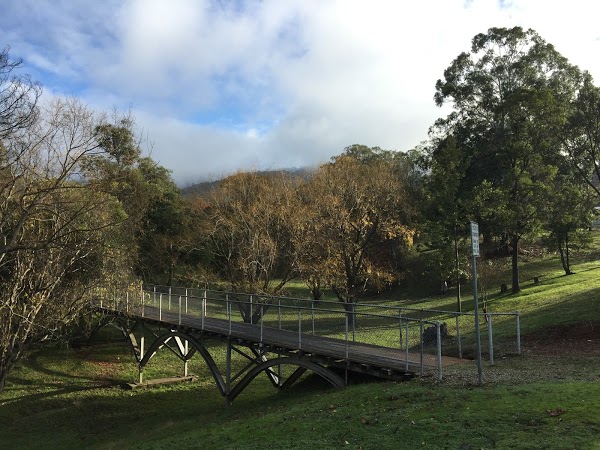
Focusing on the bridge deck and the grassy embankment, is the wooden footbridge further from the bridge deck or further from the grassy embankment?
the grassy embankment

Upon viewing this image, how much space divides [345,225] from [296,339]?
1423cm

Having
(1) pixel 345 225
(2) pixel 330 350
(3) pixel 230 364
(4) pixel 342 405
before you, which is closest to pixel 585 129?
(1) pixel 345 225

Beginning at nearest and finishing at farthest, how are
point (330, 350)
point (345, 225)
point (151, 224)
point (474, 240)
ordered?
1. point (474, 240)
2. point (330, 350)
3. point (345, 225)
4. point (151, 224)

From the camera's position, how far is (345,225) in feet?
95.5

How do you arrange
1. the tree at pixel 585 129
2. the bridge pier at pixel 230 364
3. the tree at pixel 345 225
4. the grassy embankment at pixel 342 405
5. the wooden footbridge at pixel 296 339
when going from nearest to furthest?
the grassy embankment at pixel 342 405
the wooden footbridge at pixel 296 339
the bridge pier at pixel 230 364
the tree at pixel 585 129
the tree at pixel 345 225

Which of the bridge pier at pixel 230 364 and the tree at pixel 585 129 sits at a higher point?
the tree at pixel 585 129

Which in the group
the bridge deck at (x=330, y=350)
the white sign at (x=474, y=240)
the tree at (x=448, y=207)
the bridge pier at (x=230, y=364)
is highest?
the tree at (x=448, y=207)

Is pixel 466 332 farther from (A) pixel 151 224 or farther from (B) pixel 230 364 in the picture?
(A) pixel 151 224

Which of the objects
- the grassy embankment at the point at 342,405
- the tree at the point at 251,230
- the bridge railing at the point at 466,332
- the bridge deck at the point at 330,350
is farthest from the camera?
the tree at the point at 251,230

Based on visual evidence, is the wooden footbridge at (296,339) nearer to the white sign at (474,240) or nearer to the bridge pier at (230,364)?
the bridge pier at (230,364)

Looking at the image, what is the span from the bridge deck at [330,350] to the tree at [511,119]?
57.1 ft

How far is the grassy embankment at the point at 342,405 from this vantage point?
278 inches

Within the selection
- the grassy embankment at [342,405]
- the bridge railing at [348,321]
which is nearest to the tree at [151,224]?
the bridge railing at [348,321]

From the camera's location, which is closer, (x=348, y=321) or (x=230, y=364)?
(x=348, y=321)
